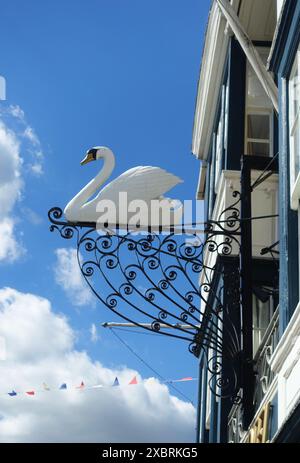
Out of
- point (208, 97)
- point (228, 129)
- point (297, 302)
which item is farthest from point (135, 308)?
point (208, 97)

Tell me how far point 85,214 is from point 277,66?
9.22ft

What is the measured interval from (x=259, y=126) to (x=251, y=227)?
3.37 m

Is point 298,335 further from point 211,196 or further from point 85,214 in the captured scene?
point 211,196

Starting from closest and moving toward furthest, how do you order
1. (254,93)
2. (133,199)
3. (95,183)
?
1. (133,199)
2. (95,183)
3. (254,93)

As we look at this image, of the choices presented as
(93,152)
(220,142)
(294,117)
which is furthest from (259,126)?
(294,117)

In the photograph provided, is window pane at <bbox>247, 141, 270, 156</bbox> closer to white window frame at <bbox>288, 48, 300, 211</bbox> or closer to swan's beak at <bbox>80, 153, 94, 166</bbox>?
swan's beak at <bbox>80, 153, 94, 166</bbox>

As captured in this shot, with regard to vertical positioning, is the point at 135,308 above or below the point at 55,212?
below

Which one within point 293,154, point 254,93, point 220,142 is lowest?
point 293,154

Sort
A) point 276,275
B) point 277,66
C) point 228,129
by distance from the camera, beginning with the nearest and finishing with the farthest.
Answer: point 277,66
point 276,275
point 228,129

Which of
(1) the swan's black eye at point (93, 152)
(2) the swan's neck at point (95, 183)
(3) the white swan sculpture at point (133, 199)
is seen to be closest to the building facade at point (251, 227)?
(3) the white swan sculpture at point (133, 199)

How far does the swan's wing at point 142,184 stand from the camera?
12023 millimetres

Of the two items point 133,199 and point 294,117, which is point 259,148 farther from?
point 294,117

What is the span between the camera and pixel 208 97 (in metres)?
17.1

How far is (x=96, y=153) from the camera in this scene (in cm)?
1304
